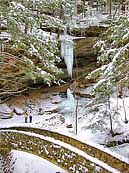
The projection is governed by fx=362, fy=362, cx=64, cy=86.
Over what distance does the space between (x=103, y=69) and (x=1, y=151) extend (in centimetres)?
366

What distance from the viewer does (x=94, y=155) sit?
7.85m

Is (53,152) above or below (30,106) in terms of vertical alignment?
above

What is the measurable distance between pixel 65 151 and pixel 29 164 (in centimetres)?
364

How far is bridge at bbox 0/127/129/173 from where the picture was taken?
715 cm

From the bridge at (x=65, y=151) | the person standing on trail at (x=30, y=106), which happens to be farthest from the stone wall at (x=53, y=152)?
the person standing on trail at (x=30, y=106)

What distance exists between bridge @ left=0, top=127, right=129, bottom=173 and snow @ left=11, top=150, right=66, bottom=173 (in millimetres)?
997

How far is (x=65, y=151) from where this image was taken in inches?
319

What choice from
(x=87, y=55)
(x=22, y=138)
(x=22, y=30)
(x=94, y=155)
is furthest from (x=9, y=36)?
(x=87, y=55)

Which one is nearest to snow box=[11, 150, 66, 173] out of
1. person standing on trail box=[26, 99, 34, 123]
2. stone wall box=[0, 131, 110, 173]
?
stone wall box=[0, 131, 110, 173]

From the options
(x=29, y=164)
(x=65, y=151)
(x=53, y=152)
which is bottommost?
(x=29, y=164)

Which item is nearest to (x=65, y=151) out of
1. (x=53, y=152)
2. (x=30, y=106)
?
(x=53, y=152)

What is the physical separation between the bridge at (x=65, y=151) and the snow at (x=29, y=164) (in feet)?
3.27

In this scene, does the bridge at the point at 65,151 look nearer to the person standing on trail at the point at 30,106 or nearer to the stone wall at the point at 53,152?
the stone wall at the point at 53,152

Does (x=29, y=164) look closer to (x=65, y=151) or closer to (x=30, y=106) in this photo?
(x=65, y=151)
